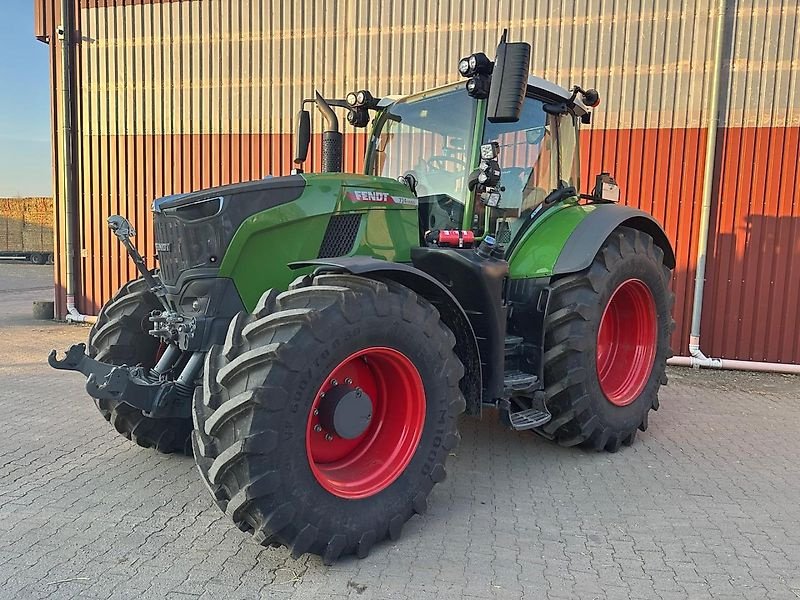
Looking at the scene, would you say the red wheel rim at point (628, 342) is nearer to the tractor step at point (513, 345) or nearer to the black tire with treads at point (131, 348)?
the tractor step at point (513, 345)

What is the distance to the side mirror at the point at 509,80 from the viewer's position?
3168 mm

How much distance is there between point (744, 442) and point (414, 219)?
3.13 meters

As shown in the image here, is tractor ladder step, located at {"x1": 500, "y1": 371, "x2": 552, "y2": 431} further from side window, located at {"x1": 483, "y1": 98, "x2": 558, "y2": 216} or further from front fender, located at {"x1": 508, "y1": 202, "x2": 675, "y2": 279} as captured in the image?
side window, located at {"x1": 483, "y1": 98, "x2": 558, "y2": 216}

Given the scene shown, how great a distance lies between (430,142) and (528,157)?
0.73m

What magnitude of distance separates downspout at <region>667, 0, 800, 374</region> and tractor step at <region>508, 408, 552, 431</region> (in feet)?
13.3

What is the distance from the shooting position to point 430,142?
4.18 m

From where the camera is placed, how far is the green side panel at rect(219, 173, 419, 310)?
11.1 ft

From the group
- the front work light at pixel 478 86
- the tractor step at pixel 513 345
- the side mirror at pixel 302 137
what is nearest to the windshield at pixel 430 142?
the front work light at pixel 478 86

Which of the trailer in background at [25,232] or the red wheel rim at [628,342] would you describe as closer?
the red wheel rim at [628,342]

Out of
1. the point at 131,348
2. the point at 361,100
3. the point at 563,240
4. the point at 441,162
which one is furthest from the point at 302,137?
the point at 563,240

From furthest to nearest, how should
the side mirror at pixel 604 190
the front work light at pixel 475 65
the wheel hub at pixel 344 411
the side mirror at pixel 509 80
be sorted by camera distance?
the side mirror at pixel 604 190, the front work light at pixel 475 65, the side mirror at pixel 509 80, the wheel hub at pixel 344 411

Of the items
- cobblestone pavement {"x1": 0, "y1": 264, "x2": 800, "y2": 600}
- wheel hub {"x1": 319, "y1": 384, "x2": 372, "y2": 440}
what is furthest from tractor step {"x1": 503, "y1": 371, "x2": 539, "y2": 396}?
wheel hub {"x1": 319, "y1": 384, "x2": 372, "y2": 440}

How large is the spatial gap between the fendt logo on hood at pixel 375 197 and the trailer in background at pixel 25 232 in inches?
1041

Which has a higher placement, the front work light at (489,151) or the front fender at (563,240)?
the front work light at (489,151)
